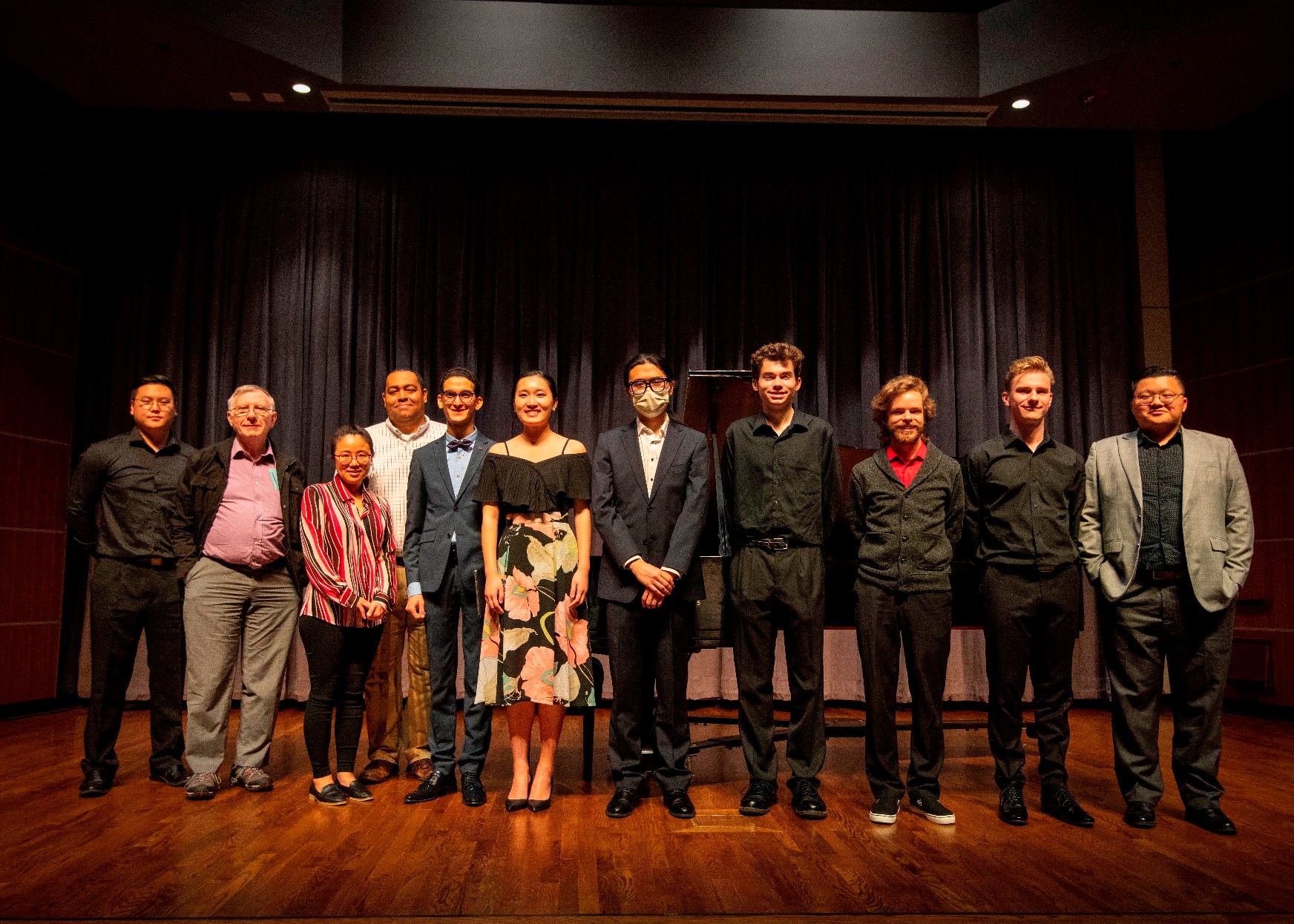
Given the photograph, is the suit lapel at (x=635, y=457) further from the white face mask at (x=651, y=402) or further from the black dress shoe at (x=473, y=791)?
the black dress shoe at (x=473, y=791)

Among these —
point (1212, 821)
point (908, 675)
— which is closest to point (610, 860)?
point (908, 675)

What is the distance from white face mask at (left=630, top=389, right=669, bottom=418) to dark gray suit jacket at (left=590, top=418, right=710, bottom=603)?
0.35 ft

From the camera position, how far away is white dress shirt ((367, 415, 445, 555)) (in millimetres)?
3900

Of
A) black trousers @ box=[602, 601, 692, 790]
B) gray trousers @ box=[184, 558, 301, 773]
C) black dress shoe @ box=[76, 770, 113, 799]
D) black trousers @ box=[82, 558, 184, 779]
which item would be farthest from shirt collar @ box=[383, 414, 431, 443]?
black dress shoe @ box=[76, 770, 113, 799]

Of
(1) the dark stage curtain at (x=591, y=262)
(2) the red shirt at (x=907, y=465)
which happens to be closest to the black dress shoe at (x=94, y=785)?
(1) the dark stage curtain at (x=591, y=262)

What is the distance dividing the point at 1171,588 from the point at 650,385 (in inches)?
78.1

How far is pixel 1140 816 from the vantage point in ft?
9.75

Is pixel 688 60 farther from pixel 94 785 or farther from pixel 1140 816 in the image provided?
pixel 94 785

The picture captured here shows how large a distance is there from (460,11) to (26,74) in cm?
285

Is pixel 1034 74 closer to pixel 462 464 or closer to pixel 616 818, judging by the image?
pixel 462 464

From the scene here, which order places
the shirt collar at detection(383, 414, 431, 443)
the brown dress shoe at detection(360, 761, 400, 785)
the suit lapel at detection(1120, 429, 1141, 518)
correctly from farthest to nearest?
the shirt collar at detection(383, 414, 431, 443), the brown dress shoe at detection(360, 761, 400, 785), the suit lapel at detection(1120, 429, 1141, 518)

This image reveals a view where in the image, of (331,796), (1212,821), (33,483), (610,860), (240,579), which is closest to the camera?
(610,860)

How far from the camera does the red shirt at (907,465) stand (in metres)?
3.16

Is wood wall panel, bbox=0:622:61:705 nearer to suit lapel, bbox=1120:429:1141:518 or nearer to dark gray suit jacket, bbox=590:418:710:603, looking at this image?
dark gray suit jacket, bbox=590:418:710:603
